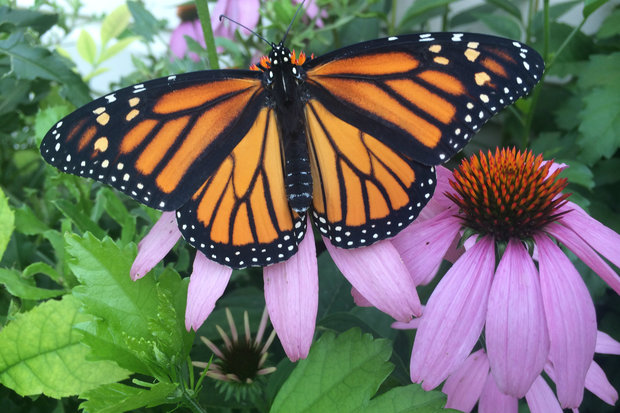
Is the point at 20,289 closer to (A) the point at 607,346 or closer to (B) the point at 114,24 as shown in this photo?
(A) the point at 607,346

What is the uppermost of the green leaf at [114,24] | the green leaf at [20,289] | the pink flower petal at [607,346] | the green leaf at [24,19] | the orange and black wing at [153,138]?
the green leaf at [114,24]

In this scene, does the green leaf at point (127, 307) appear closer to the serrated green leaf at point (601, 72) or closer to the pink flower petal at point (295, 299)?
the pink flower petal at point (295, 299)

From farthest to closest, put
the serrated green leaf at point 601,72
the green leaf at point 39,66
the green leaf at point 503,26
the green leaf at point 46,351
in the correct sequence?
the green leaf at point 503,26
the serrated green leaf at point 601,72
the green leaf at point 39,66
the green leaf at point 46,351

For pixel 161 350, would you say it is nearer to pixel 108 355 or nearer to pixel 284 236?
pixel 108 355

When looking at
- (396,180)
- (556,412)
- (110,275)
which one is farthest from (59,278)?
(556,412)

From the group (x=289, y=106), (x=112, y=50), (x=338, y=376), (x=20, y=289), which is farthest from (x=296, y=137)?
(x=112, y=50)

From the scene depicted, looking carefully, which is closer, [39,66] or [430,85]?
[430,85]

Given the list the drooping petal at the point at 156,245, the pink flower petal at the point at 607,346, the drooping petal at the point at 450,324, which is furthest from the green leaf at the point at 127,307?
the pink flower petal at the point at 607,346
